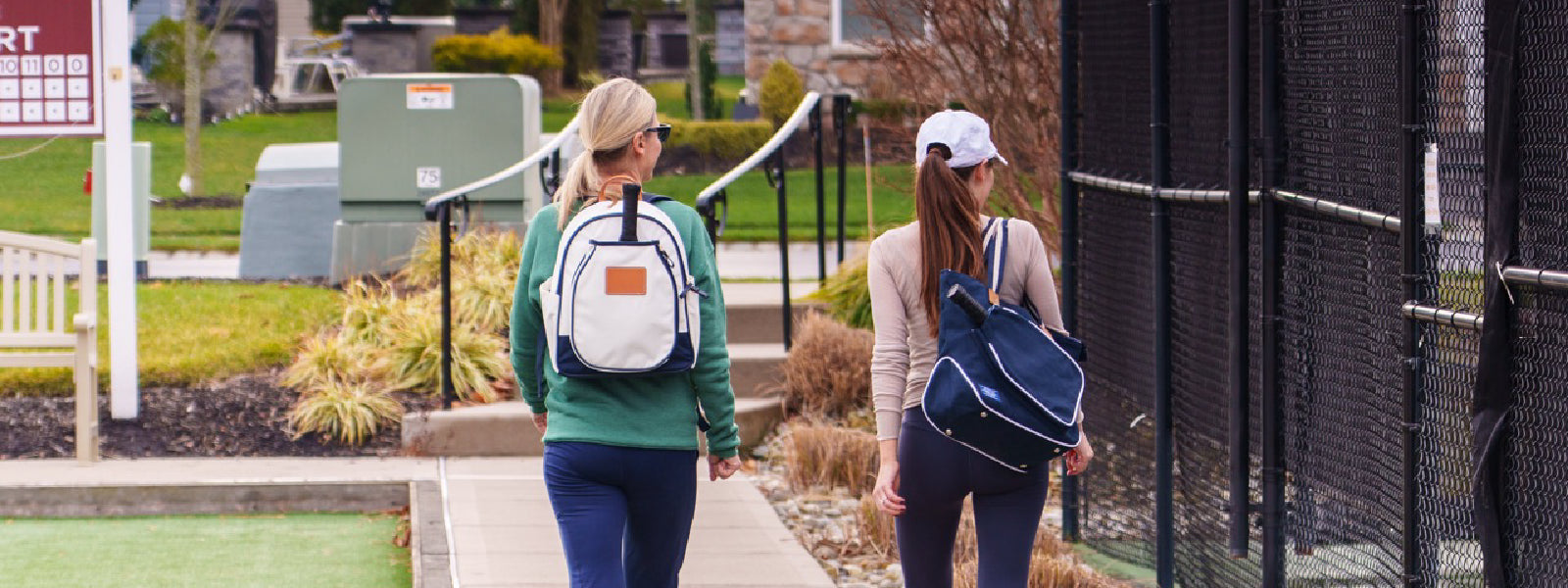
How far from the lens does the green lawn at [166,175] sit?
417 inches

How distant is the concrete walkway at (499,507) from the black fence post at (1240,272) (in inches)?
64.5

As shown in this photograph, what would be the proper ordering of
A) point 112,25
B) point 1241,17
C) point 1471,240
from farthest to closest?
point 112,25, point 1241,17, point 1471,240

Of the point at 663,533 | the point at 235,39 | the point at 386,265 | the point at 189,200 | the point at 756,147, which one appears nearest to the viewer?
the point at 663,533

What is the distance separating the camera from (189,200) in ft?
70.0

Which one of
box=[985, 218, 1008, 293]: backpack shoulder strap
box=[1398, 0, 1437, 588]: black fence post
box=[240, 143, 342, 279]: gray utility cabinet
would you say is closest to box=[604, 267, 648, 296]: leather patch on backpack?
box=[985, 218, 1008, 293]: backpack shoulder strap

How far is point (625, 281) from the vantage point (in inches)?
152

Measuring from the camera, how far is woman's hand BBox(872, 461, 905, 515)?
162 inches

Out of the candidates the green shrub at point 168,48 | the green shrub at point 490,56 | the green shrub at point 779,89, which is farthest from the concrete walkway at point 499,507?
the green shrub at point 490,56

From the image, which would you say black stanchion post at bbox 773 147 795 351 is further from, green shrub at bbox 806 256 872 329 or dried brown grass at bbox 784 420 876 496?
dried brown grass at bbox 784 420 876 496

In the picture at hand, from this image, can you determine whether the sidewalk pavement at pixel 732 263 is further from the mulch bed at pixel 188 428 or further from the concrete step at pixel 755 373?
the mulch bed at pixel 188 428

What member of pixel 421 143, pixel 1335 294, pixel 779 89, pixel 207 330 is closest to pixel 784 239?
pixel 207 330

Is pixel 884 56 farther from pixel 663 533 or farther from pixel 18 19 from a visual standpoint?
pixel 663 533

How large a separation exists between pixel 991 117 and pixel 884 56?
46.8 inches

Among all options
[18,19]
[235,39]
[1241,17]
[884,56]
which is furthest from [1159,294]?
[235,39]
